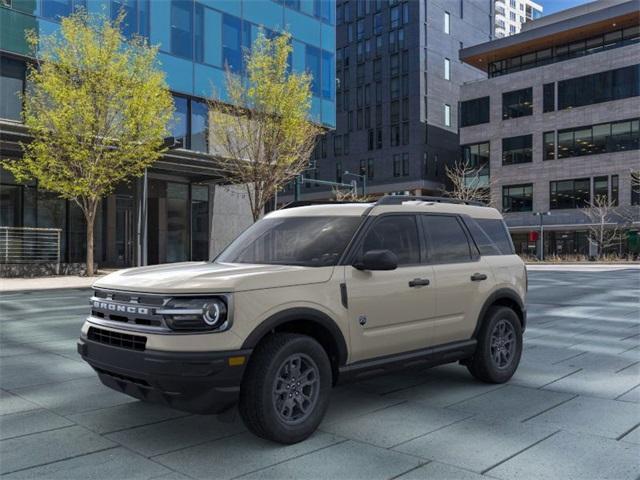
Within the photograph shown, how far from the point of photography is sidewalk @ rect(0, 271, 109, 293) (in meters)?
19.1

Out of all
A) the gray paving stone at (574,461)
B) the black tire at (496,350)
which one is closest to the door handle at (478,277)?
the black tire at (496,350)

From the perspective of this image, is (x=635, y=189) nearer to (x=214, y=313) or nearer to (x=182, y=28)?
(x=182, y=28)

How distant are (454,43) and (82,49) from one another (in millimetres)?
61285

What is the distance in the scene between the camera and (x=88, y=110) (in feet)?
73.2

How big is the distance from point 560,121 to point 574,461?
61035 mm

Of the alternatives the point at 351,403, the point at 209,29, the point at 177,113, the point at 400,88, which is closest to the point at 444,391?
the point at 351,403

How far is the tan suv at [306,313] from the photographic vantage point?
411 cm

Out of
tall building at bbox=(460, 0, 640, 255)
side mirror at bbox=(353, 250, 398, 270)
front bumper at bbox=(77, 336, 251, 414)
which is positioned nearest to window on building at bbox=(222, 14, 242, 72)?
side mirror at bbox=(353, 250, 398, 270)

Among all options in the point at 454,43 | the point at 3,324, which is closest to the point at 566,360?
the point at 3,324

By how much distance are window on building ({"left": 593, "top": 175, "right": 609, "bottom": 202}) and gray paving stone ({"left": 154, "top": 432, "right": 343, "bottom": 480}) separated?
191 feet

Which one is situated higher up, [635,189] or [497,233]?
[635,189]

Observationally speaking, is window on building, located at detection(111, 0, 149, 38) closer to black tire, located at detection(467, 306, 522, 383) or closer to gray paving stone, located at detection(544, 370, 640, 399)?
black tire, located at detection(467, 306, 522, 383)

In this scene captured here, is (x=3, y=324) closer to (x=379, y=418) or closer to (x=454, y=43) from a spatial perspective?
(x=379, y=418)

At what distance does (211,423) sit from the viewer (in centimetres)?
492
